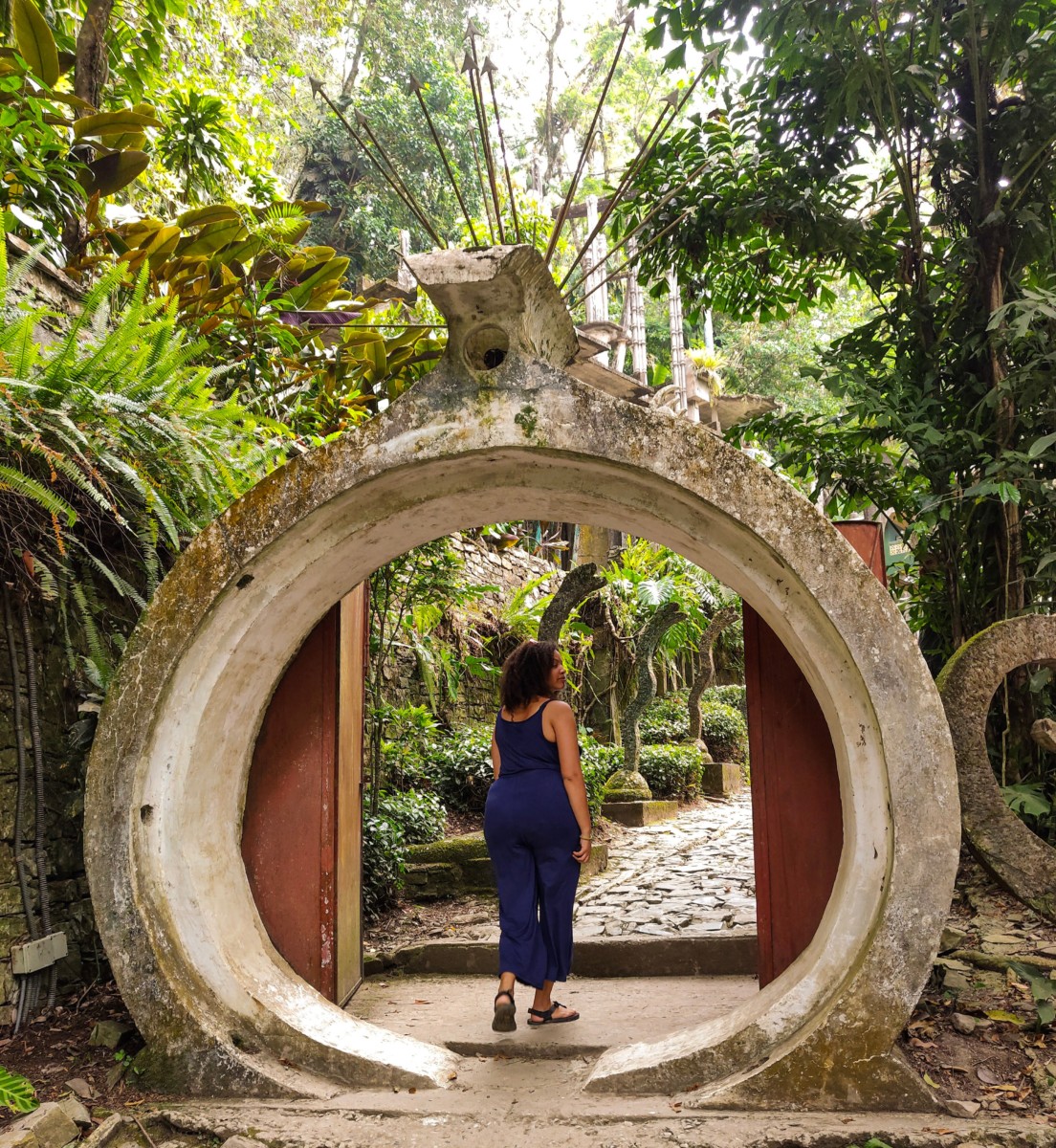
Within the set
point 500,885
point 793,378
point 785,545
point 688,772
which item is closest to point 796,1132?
point 500,885

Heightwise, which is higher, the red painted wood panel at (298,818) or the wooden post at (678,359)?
the wooden post at (678,359)

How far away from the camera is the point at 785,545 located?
342 centimetres

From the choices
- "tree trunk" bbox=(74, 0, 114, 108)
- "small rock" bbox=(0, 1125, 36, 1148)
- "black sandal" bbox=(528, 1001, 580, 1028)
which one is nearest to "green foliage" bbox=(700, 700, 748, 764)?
"black sandal" bbox=(528, 1001, 580, 1028)

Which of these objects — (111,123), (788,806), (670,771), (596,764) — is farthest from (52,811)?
(670,771)

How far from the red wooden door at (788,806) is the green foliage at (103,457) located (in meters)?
2.60

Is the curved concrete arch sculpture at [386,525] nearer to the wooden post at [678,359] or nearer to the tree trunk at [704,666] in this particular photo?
the tree trunk at [704,666]

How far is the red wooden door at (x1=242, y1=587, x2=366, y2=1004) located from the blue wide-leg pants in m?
0.79

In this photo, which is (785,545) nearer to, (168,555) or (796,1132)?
(796,1132)

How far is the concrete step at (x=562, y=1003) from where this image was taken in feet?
13.1

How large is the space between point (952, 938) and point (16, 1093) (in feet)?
12.7

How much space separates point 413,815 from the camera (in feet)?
23.3

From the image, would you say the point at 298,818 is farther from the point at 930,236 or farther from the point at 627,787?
the point at 627,787

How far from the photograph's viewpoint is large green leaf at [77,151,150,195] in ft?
18.5

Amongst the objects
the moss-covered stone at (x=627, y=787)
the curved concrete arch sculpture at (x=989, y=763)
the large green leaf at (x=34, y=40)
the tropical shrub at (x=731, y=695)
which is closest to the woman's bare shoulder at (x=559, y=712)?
the curved concrete arch sculpture at (x=989, y=763)
